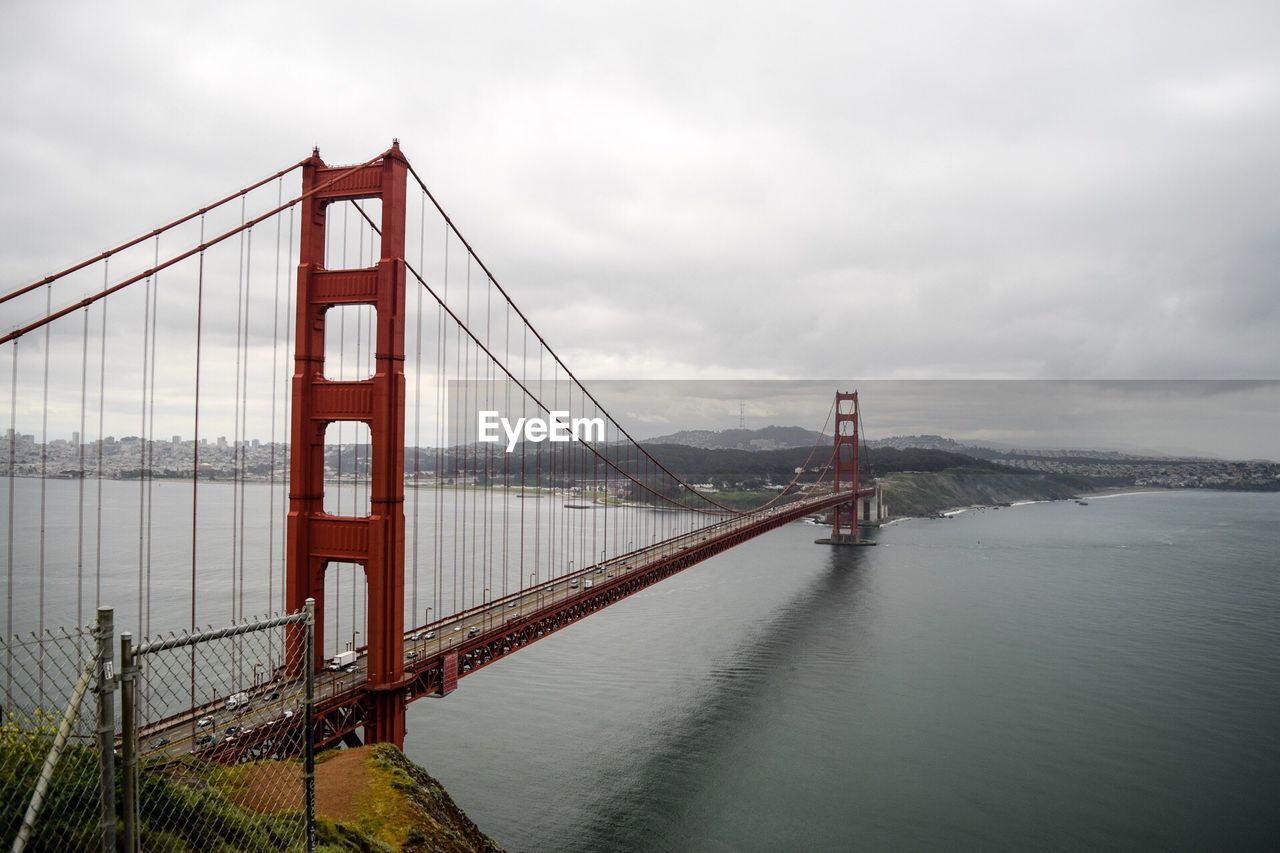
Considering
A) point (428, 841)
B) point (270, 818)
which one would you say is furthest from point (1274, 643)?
point (270, 818)

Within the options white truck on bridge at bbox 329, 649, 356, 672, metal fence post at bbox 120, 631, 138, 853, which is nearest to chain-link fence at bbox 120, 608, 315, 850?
metal fence post at bbox 120, 631, 138, 853

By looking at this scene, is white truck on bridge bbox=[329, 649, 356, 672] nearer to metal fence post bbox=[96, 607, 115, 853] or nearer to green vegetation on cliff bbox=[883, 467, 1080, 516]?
metal fence post bbox=[96, 607, 115, 853]

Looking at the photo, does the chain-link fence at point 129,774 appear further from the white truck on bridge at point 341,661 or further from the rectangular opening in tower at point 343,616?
the rectangular opening in tower at point 343,616

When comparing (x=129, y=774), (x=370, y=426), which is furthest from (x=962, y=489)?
(x=129, y=774)

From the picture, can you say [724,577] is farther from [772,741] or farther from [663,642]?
[772,741]

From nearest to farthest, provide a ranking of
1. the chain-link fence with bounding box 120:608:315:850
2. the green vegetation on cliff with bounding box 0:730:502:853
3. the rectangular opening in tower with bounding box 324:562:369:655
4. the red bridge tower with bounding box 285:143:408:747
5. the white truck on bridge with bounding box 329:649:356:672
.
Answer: the chain-link fence with bounding box 120:608:315:850
the green vegetation on cliff with bounding box 0:730:502:853
the red bridge tower with bounding box 285:143:408:747
the white truck on bridge with bounding box 329:649:356:672
the rectangular opening in tower with bounding box 324:562:369:655

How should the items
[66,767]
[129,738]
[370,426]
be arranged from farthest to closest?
[370,426] < [66,767] < [129,738]

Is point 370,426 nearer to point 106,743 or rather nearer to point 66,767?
point 66,767
